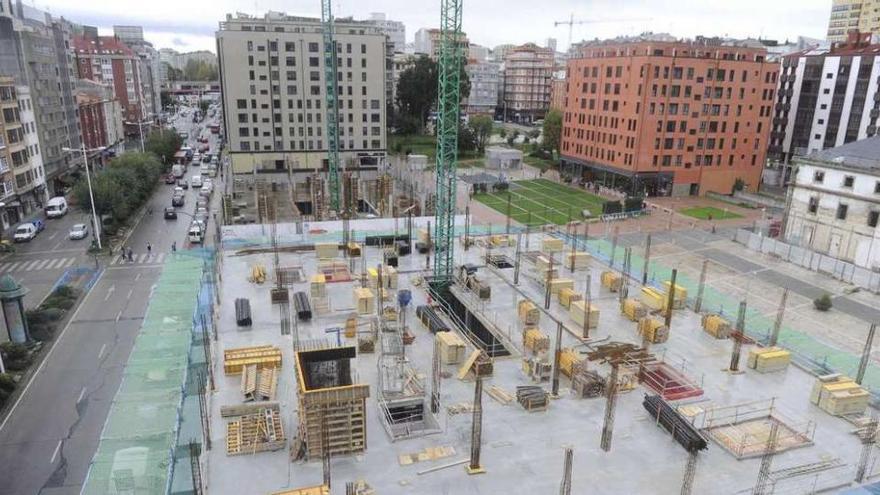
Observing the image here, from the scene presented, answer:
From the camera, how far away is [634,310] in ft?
97.9

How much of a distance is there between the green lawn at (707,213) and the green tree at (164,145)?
201 ft

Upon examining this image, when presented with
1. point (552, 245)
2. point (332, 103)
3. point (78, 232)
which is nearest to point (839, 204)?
point (552, 245)

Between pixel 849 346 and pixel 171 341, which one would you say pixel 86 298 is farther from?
pixel 849 346

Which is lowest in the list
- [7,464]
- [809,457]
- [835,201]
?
[7,464]

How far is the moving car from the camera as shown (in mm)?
48612

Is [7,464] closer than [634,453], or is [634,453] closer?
[634,453]

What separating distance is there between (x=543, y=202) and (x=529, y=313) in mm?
37705

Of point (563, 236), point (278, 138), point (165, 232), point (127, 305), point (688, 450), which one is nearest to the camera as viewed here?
point (688, 450)

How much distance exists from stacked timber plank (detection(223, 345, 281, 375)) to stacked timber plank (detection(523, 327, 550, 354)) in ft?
35.0

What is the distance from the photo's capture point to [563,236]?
45188 mm

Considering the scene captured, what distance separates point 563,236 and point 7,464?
35476mm

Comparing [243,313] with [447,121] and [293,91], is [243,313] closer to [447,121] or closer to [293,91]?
[447,121]

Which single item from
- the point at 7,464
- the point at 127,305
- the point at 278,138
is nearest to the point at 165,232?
the point at 127,305

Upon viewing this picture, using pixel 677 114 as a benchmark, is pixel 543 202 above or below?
below
